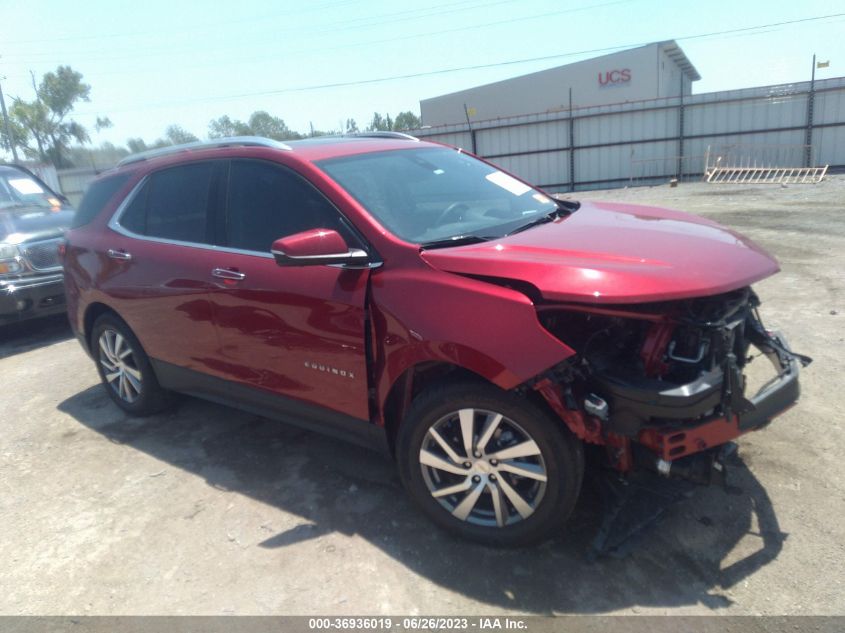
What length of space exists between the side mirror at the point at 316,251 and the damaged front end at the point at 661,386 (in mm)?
925

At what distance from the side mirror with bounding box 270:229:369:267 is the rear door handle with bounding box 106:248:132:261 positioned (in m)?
1.87

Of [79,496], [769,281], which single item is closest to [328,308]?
[79,496]

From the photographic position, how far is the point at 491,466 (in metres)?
2.69

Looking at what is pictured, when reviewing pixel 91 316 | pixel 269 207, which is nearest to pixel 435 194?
pixel 269 207

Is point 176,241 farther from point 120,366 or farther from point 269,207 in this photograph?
point 120,366

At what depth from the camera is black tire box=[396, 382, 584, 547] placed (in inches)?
99.6

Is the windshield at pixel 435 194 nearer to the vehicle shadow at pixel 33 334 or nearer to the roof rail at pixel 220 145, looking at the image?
the roof rail at pixel 220 145

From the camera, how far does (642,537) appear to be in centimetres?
276

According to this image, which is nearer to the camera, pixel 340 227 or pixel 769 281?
pixel 340 227

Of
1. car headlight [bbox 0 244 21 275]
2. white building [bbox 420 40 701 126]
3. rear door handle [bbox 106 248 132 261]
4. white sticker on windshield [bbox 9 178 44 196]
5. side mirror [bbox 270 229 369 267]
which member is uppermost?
white building [bbox 420 40 701 126]

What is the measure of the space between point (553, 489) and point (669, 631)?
2.12 ft

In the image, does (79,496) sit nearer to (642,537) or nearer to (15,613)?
(15,613)

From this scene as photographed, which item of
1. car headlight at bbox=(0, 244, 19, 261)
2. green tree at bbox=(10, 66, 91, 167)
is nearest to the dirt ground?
car headlight at bbox=(0, 244, 19, 261)

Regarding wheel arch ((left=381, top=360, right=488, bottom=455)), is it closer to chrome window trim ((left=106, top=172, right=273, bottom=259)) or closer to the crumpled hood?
the crumpled hood
